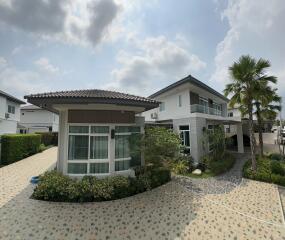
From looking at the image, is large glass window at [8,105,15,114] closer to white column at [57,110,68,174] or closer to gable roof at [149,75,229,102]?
white column at [57,110,68,174]

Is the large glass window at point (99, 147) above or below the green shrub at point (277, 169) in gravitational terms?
above

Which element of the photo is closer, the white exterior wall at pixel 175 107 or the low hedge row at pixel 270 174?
the low hedge row at pixel 270 174

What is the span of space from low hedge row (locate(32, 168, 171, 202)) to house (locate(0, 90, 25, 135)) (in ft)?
74.3

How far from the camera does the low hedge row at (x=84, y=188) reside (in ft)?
25.8

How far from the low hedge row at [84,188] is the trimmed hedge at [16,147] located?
1080 centimetres

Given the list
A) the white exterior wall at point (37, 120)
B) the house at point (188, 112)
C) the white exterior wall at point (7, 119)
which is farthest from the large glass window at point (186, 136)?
the white exterior wall at point (37, 120)

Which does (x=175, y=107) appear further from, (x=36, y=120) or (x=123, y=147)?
(x=36, y=120)

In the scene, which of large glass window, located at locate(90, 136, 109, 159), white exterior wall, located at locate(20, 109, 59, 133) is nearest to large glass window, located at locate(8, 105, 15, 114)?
white exterior wall, located at locate(20, 109, 59, 133)

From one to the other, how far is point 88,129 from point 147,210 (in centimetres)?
524

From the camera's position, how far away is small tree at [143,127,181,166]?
8.59m

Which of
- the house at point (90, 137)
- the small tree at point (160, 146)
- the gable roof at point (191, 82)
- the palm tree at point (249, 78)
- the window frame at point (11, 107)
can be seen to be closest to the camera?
the small tree at point (160, 146)

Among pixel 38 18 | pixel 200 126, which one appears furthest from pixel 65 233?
pixel 200 126

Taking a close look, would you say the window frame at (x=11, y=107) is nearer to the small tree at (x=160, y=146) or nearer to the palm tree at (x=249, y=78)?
the small tree at (x=160, y=146)

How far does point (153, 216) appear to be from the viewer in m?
6.75
